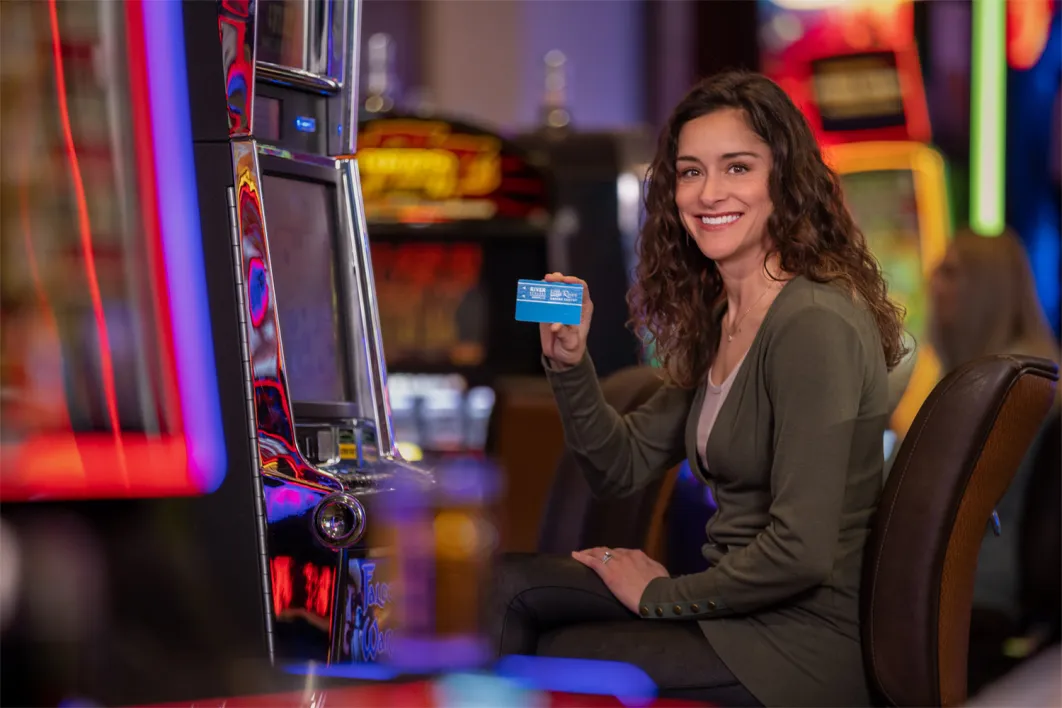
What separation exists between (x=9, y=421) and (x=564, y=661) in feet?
2.53

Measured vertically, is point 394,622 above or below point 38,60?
below

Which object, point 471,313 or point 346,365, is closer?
point 346,365

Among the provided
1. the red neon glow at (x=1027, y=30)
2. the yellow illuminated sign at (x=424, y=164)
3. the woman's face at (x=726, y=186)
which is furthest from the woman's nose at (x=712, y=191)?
the red neon glow at (x=1027, y=30)

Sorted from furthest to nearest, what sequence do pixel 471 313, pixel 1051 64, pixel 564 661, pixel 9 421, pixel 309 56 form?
pixel 1051 64 → pixel 471 313 → pixel 564 661 → pixel 309 56 → pixel 9 421

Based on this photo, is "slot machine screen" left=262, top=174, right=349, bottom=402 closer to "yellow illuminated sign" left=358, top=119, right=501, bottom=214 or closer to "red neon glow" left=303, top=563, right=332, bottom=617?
"red neon glow" left=303, top=563, right=332, bottom=617

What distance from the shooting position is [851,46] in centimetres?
480

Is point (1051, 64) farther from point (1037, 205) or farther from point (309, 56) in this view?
point (309, 56)

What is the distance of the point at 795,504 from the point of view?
1.40m

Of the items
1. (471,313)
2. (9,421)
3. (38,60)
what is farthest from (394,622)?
(471,313)

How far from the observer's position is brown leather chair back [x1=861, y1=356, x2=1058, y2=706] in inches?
56.2

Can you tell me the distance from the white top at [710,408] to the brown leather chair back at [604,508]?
8.3 inches

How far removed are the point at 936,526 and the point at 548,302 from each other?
20.5 inches

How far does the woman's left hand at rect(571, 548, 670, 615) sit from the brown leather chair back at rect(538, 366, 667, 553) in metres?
0.11

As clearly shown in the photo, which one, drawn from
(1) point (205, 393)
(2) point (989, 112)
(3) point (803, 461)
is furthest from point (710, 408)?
(2) point (989, 112)
